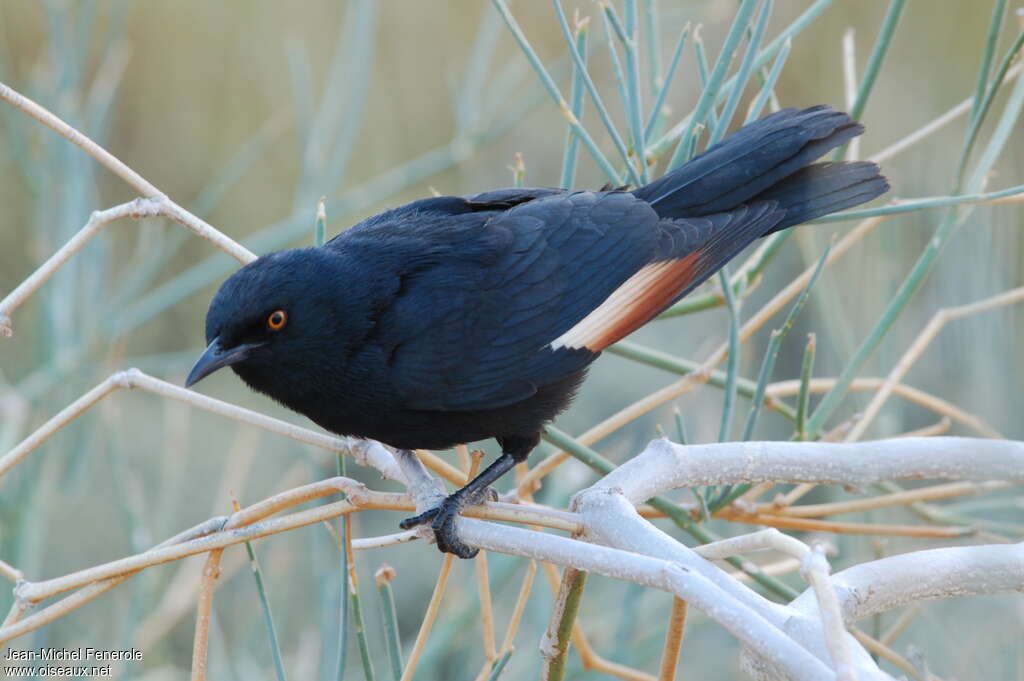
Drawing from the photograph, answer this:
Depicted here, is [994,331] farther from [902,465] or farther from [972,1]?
[972,1]

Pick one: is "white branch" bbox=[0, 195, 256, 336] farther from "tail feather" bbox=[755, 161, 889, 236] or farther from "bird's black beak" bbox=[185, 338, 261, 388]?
"tail feather" bbox=[755, 161, 889, 236]

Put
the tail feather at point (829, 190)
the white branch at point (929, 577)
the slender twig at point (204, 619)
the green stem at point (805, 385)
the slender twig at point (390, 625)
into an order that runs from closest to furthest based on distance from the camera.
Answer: the white branch at point (929, 577) < the slender twig at point (204, 619) < the slender twig at point (390, 625) < the green stem at point (805, 385) < the tail feather at point (829, 190)

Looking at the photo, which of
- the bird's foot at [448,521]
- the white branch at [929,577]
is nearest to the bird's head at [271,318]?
the bird's foot at [448,521]

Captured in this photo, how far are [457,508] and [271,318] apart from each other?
A: 1.30 ft

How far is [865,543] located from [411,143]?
2.89m

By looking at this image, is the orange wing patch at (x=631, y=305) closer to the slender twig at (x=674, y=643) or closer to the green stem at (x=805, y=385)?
the green stem at (x=805, y=385)

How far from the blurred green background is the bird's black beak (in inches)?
16.2

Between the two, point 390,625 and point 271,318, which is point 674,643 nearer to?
point 390,625

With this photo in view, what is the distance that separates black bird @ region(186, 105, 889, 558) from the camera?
168cm

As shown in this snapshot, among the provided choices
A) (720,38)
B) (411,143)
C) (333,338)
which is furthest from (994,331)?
(411,143)

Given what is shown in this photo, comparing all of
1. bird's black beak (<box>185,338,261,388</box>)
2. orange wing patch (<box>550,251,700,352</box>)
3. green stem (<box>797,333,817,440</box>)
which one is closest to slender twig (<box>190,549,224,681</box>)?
bird's black beak (<box>185,338,261,388</box>)

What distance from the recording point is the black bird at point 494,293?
1684 millimetres

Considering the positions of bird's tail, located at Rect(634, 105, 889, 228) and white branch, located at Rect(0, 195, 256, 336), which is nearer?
white branch, located at Rect(0, 195, 256, 336)

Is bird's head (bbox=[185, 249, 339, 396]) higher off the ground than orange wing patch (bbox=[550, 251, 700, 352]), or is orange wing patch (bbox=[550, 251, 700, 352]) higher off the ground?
bird's head (bbox=[185, 249, 339, 396])
